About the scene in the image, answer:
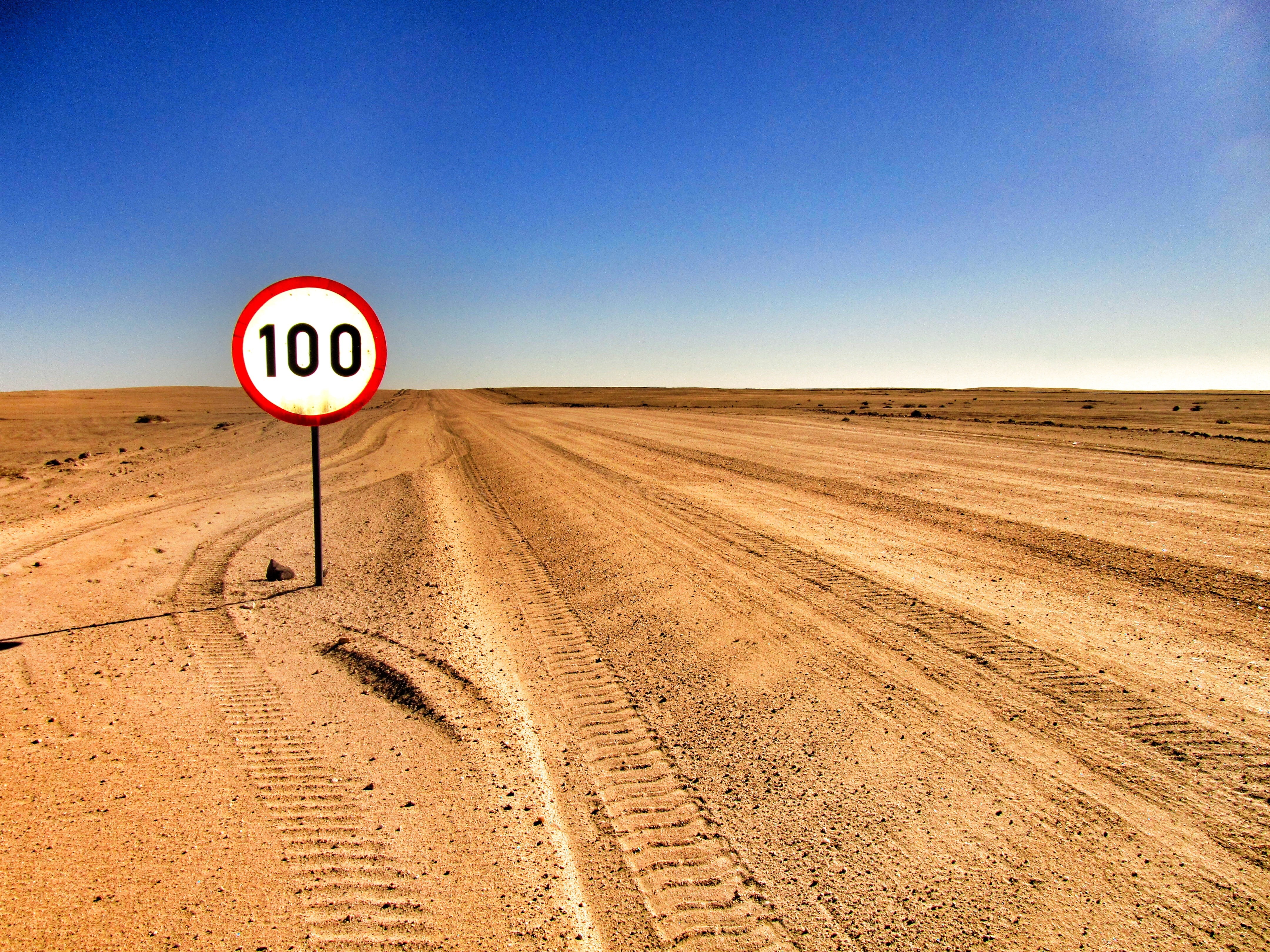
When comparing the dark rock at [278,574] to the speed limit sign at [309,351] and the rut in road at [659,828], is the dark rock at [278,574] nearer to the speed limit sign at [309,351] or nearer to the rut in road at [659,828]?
the speed limit sign at [309,351]

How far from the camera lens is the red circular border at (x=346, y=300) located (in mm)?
4297

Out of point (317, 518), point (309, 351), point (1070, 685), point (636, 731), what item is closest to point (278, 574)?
point (317, 518)

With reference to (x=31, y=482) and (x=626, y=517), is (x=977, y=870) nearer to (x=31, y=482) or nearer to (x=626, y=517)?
(x=626, y=517)

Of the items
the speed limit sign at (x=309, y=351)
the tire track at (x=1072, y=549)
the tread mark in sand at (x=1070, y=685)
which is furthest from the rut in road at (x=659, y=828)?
the tire track at (x=1072, y=549)

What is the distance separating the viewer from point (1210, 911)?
6.61 ft

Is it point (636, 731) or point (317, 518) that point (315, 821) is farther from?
point (317, 518)

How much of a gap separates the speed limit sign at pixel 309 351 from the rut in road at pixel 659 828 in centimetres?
231

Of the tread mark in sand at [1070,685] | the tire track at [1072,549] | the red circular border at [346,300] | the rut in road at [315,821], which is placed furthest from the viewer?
the tire track at [1072,549]

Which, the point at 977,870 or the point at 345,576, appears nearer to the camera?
the point at 977,870

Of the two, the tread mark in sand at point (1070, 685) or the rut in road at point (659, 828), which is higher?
the tread mark in sand at point (1070, 685)

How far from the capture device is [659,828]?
93.4 inches

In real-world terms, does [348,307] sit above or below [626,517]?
above

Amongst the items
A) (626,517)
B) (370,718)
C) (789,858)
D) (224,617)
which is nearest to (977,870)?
(789,858)

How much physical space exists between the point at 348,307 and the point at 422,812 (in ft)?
11.3
